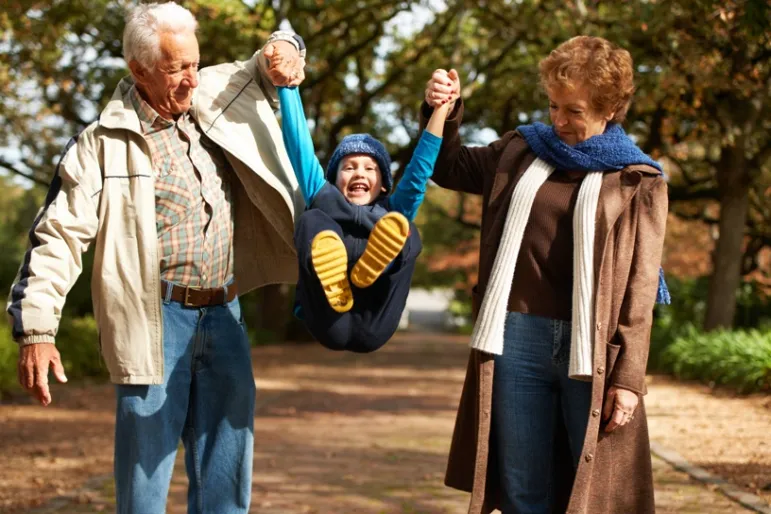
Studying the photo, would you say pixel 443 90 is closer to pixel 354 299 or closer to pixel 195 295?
pixel 354 299

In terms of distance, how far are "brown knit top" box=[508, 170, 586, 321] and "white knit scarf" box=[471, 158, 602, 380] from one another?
44 millimetres

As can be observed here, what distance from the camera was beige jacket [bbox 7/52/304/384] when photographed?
3.17 metres

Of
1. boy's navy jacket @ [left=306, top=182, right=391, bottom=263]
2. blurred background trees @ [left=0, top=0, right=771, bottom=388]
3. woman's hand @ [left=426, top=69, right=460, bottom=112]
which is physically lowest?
boy's navy jacket @ [left=306, top=182, right=391, bottom=263]

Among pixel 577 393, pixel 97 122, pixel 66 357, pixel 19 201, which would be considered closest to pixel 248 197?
pixel 97 122

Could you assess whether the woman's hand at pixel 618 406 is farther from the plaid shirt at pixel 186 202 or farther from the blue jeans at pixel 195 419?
the plaid shirt at pixel 186 202

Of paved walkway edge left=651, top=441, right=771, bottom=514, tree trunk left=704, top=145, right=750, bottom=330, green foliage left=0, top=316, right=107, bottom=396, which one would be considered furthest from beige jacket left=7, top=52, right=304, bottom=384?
tree trunk left=704, top=145, right=750, bottom=330

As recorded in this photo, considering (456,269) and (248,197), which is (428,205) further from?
(248,197)

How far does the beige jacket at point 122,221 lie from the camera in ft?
10.4

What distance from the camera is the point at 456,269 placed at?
3938cm

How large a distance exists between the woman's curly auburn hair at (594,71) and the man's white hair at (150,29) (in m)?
1.28

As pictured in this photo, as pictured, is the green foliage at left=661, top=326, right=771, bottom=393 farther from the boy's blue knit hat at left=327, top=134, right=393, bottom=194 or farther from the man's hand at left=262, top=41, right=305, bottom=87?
the man's hand at left=262, top=41, right=305, bottom=87

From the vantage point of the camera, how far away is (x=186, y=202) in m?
3.46

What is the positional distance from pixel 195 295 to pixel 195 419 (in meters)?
0.47

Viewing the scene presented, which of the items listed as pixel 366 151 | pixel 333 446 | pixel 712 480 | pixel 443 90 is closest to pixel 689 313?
pixel 333 446
